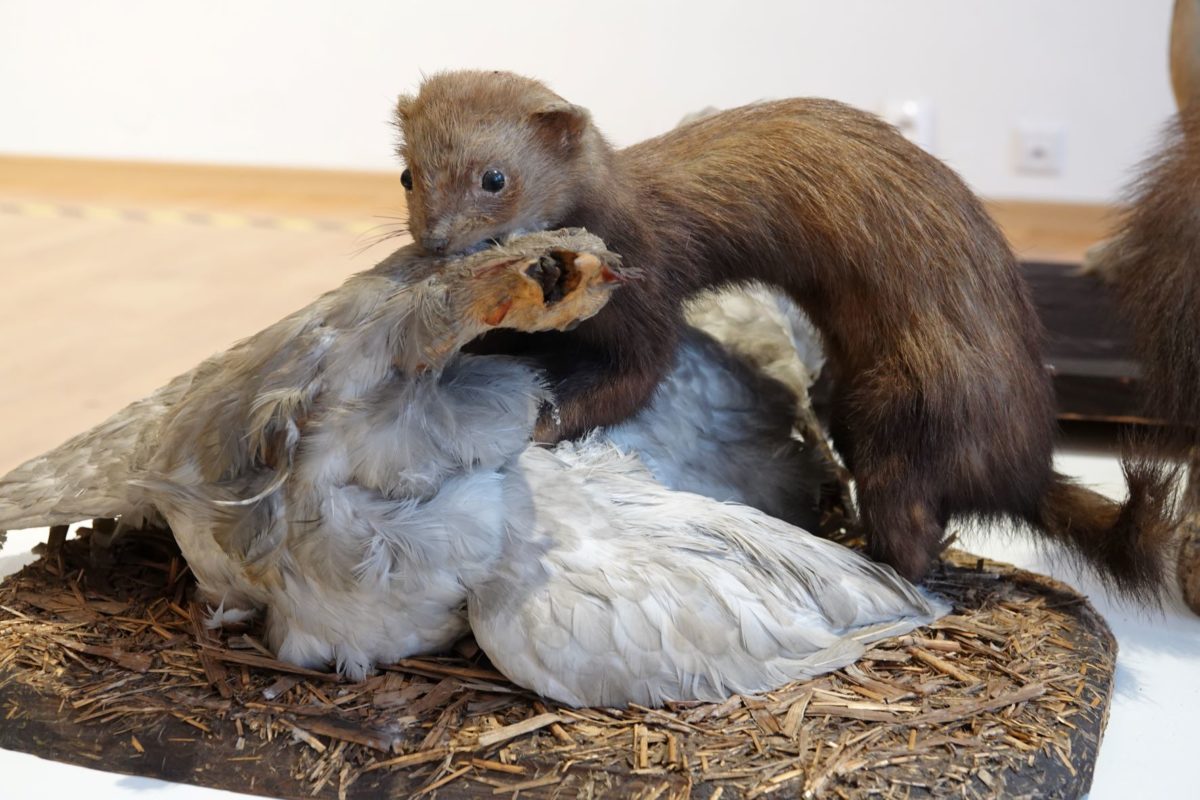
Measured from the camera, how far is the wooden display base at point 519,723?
111 centimetres

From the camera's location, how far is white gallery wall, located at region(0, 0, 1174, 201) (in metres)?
3.41

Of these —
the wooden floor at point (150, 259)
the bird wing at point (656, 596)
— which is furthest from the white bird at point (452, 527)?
the wooden floor at point (150, 259)

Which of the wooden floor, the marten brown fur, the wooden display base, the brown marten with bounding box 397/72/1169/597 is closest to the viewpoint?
the wooden display base

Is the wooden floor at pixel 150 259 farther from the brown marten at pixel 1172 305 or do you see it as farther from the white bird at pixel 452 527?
the white bird at pixel 452 527

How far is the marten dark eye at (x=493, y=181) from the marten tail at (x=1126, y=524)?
69cm

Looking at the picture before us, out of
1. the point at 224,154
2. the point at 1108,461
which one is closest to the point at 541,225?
the point at 1108,461

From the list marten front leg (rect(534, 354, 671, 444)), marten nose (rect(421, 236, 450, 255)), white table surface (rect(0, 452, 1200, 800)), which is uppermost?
marten nose (rect(421, 236, 450, 255))

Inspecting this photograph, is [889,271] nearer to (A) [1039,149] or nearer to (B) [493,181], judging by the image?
(B) [493,181]

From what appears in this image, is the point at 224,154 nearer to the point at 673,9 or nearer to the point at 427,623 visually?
the point at 673,9

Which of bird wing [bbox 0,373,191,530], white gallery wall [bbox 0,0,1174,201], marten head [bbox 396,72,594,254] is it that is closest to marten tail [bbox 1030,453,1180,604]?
marten head [bbox 396,72,594,254]

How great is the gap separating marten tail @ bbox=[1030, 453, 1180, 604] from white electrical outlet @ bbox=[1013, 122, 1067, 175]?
2240mm

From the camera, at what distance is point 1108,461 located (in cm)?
201

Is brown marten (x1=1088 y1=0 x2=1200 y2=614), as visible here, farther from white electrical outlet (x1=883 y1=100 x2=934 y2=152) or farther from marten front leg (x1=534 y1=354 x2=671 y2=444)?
white electrical outlet (x1=883 y1=100 x2=934 y2=152)

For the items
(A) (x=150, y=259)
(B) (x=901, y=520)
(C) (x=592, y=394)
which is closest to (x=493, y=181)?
(C) (x=592, y=394)
